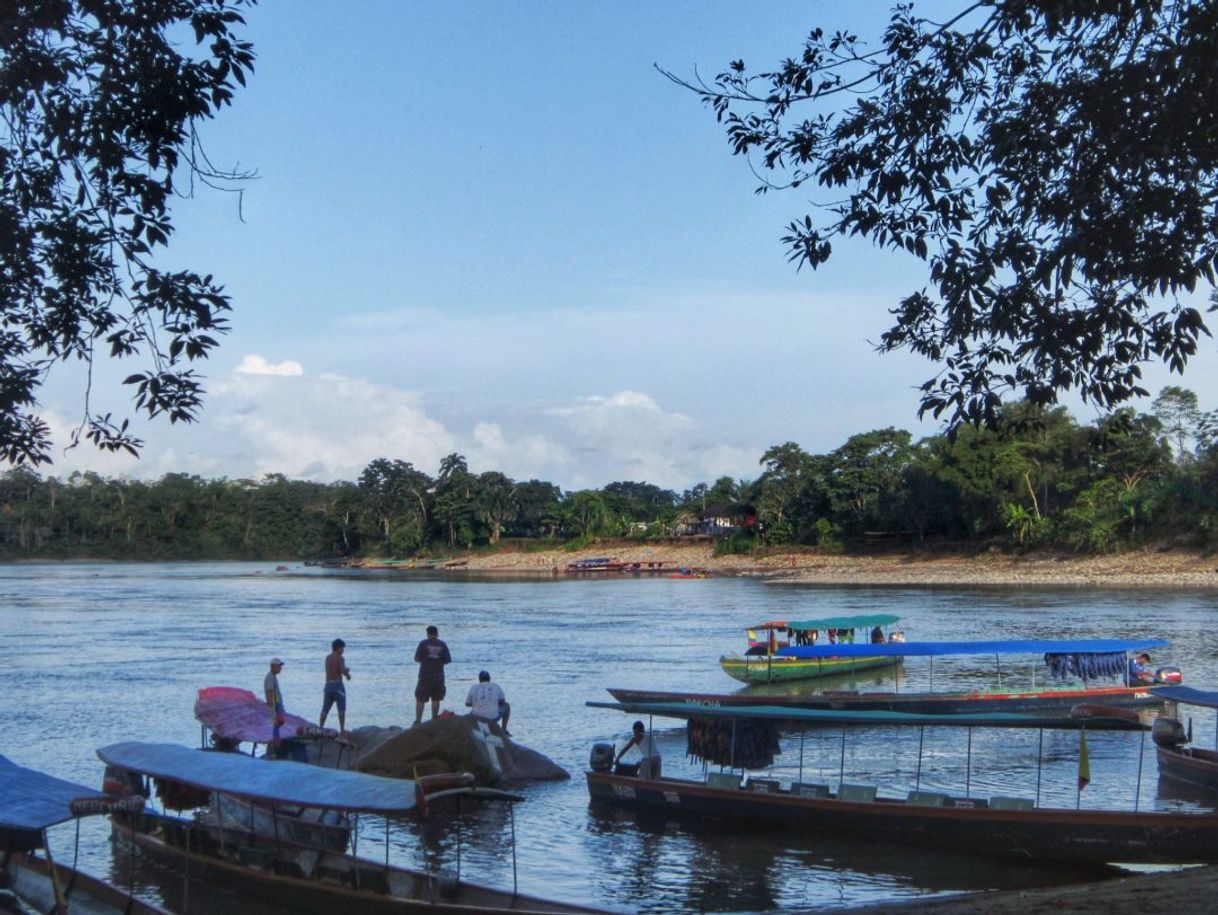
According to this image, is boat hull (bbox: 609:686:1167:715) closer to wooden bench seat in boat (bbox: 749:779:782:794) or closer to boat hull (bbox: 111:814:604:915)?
wooden bench seat in boat (bbox: 749:779:782:794)

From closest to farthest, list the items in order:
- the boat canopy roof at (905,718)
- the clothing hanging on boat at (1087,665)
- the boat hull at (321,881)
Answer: the boat hull at (321,881) < the boat canopy roof at (905,718) < the clothing hanging on boat at (1087,665)

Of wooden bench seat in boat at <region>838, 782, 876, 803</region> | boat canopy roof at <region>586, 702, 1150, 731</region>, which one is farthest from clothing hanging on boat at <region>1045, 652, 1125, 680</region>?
wooden bench seat in boat at <region>838, 782, 876, 803</region>

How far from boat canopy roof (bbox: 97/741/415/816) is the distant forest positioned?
557cm

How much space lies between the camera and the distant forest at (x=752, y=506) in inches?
2800

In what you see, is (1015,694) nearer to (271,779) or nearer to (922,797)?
(922,797)

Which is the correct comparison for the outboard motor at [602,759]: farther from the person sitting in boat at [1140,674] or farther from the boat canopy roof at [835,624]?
the person sitting in boat at [1140,674]

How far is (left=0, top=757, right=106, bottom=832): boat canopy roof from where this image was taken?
28.6 ft

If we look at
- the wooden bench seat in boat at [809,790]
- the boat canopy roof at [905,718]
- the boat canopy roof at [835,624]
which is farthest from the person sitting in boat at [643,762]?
the boat canopy roof at [835,624]

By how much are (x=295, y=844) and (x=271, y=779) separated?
4.98 ft

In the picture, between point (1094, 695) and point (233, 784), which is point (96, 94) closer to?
point (233, 784)

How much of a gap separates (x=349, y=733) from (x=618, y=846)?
16.1ft

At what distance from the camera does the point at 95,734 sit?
22.1m

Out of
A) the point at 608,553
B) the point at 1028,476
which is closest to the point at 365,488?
the point at 608,553

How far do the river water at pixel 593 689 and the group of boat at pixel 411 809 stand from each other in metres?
0.31
